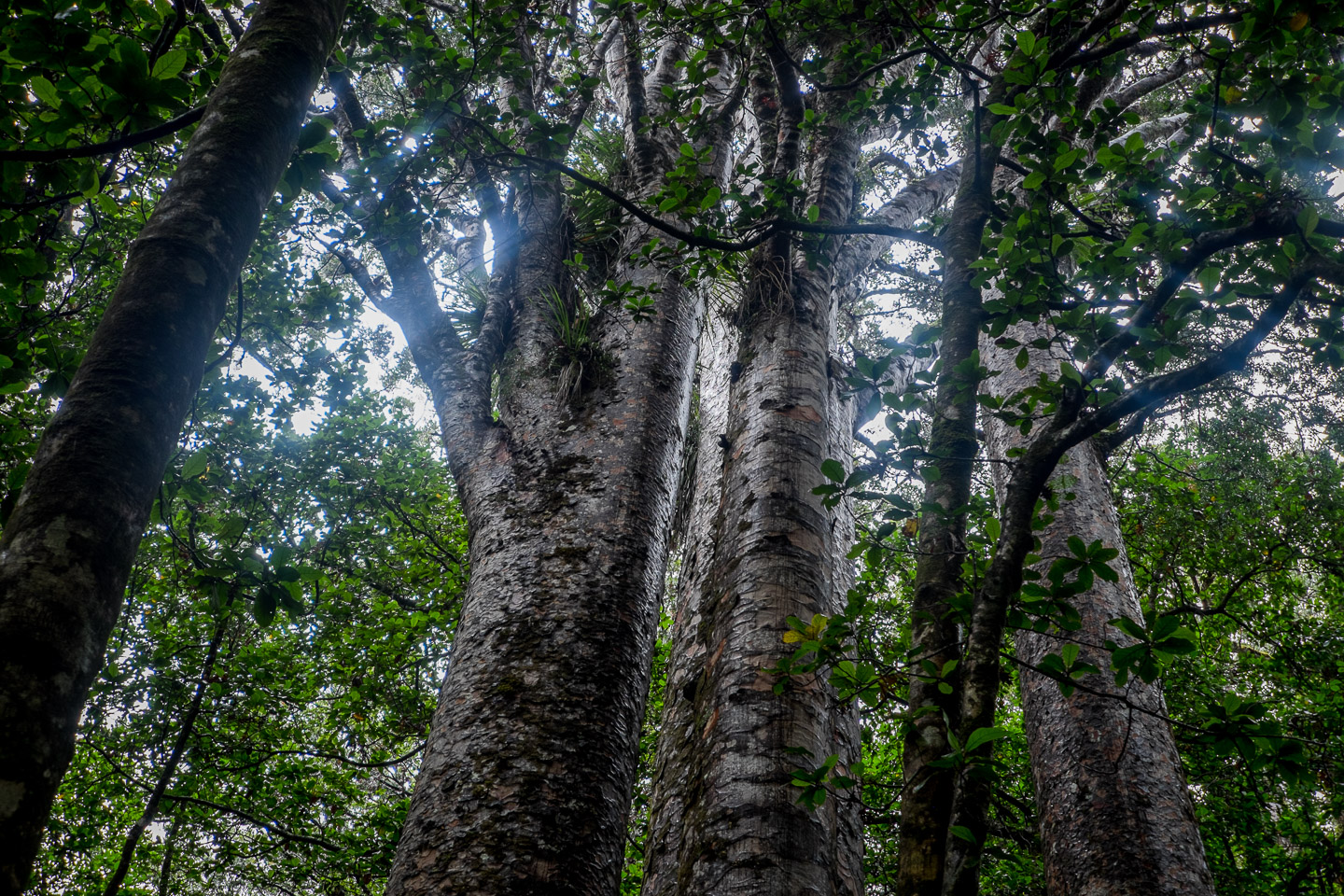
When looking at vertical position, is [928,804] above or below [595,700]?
below

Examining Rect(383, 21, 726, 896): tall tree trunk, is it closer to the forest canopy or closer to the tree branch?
the forest canopy

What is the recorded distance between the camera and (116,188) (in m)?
4.39

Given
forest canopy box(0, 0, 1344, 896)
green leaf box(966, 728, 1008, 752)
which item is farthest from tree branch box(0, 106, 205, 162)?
green leaf box(966, 728, 1008, 752)

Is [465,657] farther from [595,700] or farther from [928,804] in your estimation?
[928,804]

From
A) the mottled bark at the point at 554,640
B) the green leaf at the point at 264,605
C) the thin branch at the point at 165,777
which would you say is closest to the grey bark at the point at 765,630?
the mottled bark at the point at 554,640

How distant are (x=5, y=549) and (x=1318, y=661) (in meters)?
10.3

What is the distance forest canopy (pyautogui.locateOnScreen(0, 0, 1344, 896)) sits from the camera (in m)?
1.43

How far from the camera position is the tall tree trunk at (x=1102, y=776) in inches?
116

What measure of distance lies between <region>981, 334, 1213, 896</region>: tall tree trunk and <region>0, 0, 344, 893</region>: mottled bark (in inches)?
108

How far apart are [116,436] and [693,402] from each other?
5150 mm

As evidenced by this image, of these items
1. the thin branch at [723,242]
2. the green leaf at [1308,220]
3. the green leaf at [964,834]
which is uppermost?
the thin branch at [723,242]

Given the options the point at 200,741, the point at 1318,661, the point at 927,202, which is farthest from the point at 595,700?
the point at 1318,661

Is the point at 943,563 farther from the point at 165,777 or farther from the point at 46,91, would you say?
the point at 165,777

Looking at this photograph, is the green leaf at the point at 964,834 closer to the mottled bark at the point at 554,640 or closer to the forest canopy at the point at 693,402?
the forest canopy at the point at 693,402
